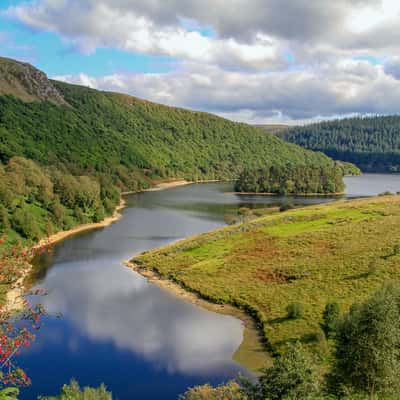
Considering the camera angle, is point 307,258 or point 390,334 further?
point 307,258

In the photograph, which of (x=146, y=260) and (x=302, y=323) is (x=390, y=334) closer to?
(x=302, y=323)

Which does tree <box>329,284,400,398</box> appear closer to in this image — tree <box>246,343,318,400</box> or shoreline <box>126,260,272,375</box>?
tree <box>246,343,318,400</box>

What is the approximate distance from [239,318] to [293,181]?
5439 inches

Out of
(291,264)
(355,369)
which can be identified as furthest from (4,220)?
(355,369)

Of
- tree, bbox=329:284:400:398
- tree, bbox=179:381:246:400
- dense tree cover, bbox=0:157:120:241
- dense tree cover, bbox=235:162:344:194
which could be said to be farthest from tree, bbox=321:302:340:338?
dense tree cover, bbox=235:162:344:194

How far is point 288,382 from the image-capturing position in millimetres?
22688

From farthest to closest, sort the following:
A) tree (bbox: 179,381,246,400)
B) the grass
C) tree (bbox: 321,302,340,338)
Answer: the grass < tree (bbox: 321,302,340,338) < tree (bbox: 179,381,246,400)

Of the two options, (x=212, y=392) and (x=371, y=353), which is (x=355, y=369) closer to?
(x=371, y=353)

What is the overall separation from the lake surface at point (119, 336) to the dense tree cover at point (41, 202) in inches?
364

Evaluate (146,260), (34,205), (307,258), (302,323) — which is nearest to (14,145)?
(34,205)

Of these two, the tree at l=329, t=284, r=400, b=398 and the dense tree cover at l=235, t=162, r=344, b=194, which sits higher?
the dense tree cover at l=235, t=162, r=344, b=194

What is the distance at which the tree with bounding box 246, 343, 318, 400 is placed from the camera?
875 inches

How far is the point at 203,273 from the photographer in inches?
2381

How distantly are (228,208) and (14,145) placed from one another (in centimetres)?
8323
